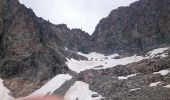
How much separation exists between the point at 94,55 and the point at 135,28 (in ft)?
64.6

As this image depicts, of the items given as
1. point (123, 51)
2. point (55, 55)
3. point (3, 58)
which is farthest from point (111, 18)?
point (3, 58)

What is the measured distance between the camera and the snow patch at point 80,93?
70175 millimetres

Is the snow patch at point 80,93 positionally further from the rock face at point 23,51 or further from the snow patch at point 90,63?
the snow patch at point 90,63

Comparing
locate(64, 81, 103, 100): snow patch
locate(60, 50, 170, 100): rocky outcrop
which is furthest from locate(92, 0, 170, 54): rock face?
locate(64, 81, 103, 100): snow patch

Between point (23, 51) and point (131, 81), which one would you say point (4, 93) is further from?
point (131, 81)

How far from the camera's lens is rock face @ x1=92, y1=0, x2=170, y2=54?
12506cm

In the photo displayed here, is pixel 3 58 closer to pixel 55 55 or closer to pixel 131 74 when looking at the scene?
pixel 55 55

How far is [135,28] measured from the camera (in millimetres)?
135875

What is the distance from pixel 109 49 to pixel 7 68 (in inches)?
2253

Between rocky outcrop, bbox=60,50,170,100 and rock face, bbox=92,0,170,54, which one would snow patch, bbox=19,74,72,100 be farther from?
rock face, bbox=92,0,170,54

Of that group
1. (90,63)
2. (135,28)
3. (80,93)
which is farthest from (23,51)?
(135,28)

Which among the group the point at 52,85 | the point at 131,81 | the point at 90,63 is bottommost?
the point at 131,81

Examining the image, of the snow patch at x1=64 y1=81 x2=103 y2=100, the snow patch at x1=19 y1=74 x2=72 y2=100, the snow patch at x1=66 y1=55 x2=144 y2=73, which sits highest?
the snow patch at x1=66 y1=55 x2=144 y2=73

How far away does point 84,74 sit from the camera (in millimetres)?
87375
